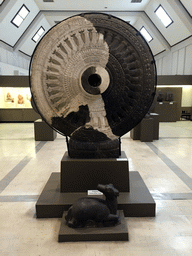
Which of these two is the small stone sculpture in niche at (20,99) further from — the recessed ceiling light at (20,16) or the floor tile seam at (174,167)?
the floor tile seam at (174,167)

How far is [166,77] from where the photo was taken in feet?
38.4

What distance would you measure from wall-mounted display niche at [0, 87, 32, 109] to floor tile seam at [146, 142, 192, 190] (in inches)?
305

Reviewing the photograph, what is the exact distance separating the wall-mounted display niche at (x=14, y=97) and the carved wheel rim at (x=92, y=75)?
9.05m

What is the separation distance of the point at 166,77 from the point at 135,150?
702 cm

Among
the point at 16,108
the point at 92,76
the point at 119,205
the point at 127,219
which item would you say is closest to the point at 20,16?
the point at 16,108

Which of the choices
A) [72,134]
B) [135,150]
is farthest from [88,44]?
[135,150]

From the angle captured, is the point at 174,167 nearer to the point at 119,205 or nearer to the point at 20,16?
the point at 119,205

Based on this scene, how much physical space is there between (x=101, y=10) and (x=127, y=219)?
1280cm

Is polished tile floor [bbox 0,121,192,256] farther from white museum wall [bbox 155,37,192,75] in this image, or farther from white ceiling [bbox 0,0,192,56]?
white museum wall [bbox 155,37,192,75]

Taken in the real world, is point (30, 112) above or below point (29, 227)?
above

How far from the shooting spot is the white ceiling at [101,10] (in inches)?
407

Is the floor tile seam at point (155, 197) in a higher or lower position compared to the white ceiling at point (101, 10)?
lower

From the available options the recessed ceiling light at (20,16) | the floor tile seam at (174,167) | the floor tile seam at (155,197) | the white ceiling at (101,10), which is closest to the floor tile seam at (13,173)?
the floor tile seam at (155,197)

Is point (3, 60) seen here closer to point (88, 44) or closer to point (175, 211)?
point (88, 44)
